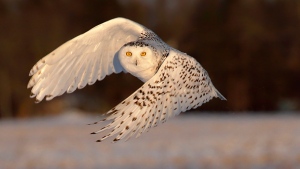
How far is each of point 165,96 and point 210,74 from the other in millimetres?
7419

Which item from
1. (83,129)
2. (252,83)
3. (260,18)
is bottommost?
(83,129)

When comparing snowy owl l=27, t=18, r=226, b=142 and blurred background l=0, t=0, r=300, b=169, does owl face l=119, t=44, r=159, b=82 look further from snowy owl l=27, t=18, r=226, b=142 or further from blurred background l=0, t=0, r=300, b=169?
blurred background l=0, t=0, r=300, b=169

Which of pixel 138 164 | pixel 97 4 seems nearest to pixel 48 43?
pixel 97 4

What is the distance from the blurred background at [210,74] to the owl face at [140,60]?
7.75 feet

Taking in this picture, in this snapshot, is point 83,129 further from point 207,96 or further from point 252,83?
point 207,96

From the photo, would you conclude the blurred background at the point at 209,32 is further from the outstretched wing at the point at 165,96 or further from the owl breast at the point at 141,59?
Answer: the owl breast at the point at 141,59

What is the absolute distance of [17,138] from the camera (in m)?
20.0

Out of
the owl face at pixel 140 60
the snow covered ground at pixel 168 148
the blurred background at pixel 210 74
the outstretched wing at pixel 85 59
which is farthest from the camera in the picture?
the snow covered ground at pixel 168 148

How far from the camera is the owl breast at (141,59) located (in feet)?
10.5

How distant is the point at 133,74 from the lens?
3275mm

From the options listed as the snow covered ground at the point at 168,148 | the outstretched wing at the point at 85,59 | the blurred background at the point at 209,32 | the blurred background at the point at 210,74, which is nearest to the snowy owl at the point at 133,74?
the outstretched wing at the point at 85,59

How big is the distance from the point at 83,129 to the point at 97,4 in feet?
27.8

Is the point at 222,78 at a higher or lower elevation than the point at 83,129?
higher

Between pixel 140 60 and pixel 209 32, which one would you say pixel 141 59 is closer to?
pixel 140 60
